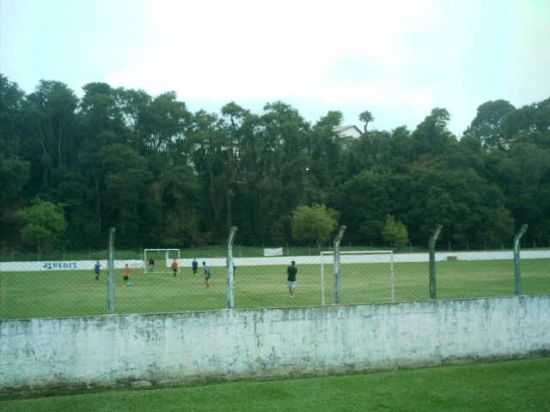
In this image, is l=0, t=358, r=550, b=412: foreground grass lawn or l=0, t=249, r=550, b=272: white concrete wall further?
l=0, t=249, r=550, b=272: white concrete wall

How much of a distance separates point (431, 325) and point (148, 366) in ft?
14.5

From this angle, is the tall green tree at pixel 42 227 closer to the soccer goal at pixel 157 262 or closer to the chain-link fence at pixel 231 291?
the soccer goal at pixel 157 262

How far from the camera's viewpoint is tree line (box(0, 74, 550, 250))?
67.2m

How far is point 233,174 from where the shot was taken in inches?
3098

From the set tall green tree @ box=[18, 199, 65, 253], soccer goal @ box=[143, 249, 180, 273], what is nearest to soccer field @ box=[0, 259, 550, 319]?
soccer goal @ box=[143, 249, 180, 273]

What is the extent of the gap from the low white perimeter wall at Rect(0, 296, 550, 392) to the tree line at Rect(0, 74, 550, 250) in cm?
5558

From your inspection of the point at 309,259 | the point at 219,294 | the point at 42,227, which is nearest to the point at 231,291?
the point at 219,294

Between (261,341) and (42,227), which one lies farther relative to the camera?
A: (42,227)

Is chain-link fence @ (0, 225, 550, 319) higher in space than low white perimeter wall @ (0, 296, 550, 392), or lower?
lower

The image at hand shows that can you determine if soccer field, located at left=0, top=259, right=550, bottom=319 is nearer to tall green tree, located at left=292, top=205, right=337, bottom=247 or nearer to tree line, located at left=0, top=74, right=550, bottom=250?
tall green tree, located at left=292, top=205, right=337, bottom=247

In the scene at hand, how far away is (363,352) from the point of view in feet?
29.1

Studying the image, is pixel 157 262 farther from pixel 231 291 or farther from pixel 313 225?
pixel 231 291

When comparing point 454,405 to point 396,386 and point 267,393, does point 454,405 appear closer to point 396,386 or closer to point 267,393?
point 396,386

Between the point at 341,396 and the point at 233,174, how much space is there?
7187 cm
